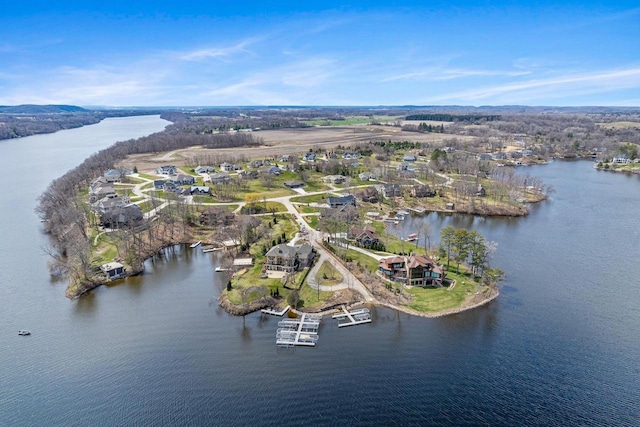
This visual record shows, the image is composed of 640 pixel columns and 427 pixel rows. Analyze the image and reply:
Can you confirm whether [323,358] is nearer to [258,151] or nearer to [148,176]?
[148,176]

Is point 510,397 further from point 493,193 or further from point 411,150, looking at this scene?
point 411,150

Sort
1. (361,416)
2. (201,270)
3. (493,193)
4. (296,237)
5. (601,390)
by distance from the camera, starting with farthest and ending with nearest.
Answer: (493,193), (296,237), (201,270), (601,390), (361,416)

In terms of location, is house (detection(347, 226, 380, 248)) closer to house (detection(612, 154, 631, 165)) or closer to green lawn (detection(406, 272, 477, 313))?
green lawn (detection(406, 272, 477, 313))

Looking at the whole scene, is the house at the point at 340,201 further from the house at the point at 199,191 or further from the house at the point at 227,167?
the house at the point at 227,167

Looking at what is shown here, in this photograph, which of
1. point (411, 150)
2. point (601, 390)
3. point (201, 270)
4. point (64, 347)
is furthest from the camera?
point (411, 150)

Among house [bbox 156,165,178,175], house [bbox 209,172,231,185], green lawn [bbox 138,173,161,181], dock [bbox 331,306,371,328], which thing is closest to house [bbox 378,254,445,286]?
dock [bbox 331,306,371,328]

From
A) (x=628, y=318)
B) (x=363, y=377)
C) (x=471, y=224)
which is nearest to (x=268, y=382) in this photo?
(x=363, y=377)

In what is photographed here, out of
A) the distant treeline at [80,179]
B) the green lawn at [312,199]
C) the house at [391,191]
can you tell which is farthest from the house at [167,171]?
the house at [391,191]
